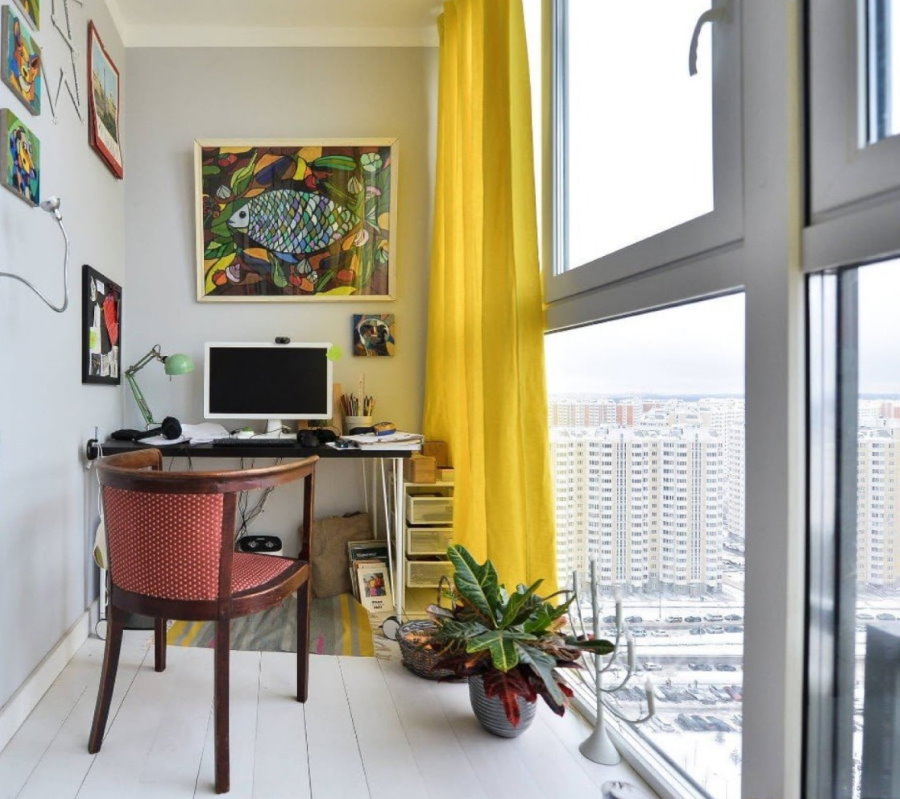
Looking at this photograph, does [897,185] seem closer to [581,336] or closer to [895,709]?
[895,709]

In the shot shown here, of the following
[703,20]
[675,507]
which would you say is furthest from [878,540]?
[703,20]

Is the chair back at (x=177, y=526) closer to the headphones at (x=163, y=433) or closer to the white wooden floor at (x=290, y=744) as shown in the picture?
the white wooden floor at (x=290, y=744)

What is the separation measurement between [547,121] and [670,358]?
960 mm

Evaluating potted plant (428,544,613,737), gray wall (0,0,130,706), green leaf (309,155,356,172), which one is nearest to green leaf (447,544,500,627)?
potted plant (428,544,613,737)

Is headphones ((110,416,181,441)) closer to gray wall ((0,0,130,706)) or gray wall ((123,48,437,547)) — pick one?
gray wall ((0,0,130,706))

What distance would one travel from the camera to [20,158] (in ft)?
4.55

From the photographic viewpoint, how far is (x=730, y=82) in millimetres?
856

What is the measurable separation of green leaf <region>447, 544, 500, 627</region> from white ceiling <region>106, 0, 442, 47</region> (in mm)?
2434

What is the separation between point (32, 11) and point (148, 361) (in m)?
1.33

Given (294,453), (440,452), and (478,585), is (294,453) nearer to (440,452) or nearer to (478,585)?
(440,452)

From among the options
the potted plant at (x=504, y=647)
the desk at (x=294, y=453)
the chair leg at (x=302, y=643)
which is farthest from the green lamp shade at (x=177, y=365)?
the potted plant at (x=504, y=647)

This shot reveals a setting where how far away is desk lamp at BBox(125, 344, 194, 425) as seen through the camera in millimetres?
2115

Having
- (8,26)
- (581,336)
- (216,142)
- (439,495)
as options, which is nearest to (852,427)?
(581,336)

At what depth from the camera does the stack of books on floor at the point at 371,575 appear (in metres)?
2.14
